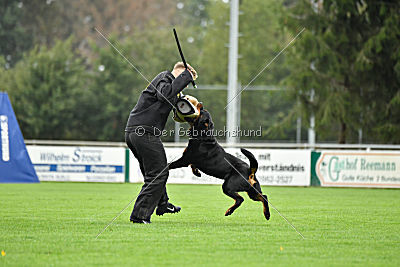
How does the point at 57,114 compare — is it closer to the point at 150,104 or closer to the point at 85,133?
the point at 85,133

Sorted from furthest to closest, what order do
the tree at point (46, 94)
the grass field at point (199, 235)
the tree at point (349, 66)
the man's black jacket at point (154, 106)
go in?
the tree at point (46, 94)
the tree at point (349, 66)
the man's black jacket at point (154, 106)
the grass field at point (199, 235)

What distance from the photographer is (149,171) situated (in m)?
8.05

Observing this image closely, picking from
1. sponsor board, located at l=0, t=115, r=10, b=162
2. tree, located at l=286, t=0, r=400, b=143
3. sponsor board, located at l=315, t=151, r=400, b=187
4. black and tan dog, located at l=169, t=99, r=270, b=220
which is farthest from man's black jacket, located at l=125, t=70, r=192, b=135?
tree, located at l=286, t=0, r=400, b=143

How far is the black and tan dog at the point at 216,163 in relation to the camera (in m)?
8.30

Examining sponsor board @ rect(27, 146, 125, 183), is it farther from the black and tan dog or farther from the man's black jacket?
the man's black jacket

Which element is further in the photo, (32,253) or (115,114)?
(115,114)

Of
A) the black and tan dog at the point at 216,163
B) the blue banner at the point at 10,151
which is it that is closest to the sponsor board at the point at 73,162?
the blue banner at the point at 10,151

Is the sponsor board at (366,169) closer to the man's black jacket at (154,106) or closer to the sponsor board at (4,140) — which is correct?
the sponsor board at (4,140)

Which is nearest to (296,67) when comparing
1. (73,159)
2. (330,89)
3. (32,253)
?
(330,89)

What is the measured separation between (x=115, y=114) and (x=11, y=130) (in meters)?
22.3

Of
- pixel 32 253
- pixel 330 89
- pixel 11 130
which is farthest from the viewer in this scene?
pixel 330 89

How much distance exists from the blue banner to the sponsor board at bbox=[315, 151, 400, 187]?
8103 millimetres

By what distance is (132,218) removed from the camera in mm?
8070

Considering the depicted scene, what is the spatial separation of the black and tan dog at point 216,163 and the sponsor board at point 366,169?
9.66 metres
